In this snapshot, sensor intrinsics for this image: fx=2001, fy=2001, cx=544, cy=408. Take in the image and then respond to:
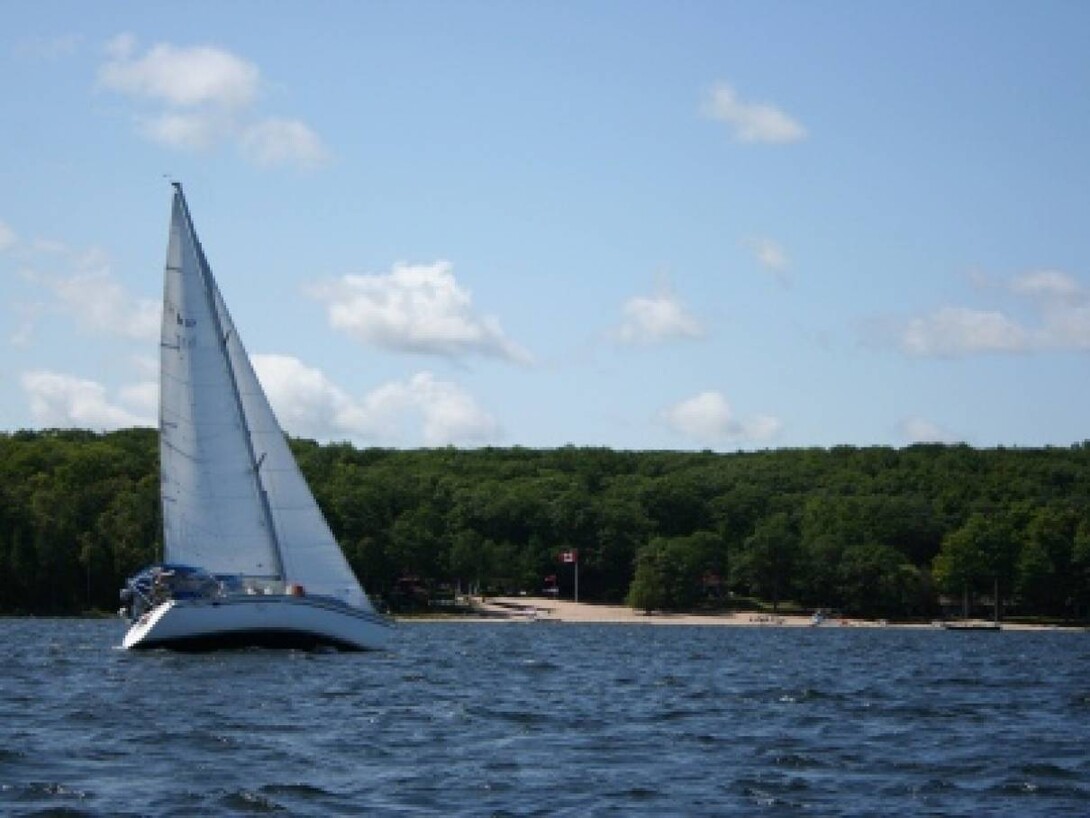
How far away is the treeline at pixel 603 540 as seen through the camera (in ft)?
486

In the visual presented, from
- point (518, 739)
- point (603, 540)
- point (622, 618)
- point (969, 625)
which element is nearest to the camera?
point (518, 739)

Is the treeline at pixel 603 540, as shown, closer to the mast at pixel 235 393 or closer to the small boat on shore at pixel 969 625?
the small boat on shore at pixel 969 625

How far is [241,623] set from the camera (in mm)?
60375

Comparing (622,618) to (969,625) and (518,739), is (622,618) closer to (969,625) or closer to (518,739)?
(969,625)

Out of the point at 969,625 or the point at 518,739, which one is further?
the point at 969,625

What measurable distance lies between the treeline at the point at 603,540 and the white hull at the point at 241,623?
80.9 m

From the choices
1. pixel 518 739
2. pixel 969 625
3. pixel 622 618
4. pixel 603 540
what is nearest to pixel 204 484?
pixel 518 739

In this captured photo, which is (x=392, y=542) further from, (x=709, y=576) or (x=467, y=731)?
(x=467, y=731)

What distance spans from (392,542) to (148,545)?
85.3ft

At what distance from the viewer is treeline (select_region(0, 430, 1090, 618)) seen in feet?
486

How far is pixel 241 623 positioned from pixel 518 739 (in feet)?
79.7

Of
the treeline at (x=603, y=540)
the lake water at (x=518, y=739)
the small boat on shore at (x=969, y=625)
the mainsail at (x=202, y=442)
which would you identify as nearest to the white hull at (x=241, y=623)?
the lake water at (x=518, y=739)

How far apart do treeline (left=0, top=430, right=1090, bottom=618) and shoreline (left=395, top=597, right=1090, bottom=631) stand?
8.03 feet

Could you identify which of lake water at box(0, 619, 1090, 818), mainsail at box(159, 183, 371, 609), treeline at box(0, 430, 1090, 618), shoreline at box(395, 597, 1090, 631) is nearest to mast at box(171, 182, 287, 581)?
mainsail at box(159, 183, 371, 609)
